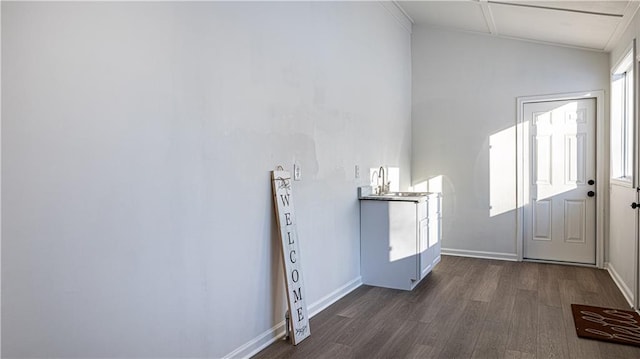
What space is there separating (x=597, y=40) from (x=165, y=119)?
456 centimetres

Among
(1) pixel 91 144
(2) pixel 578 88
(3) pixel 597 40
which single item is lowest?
(1) pixel 91 144

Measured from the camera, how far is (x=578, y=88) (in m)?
4.85

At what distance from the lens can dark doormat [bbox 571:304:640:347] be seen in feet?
9.38

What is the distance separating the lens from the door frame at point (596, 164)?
4.72 metres

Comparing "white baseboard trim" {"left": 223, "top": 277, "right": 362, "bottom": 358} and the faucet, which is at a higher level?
the faucet

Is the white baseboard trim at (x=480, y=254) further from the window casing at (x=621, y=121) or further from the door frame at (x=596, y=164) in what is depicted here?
the window casing at (x=621, y=121)

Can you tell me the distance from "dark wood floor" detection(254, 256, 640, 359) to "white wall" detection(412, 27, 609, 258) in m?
0.99

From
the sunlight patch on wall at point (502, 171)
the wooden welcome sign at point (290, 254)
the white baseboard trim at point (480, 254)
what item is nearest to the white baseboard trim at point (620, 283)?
the white baseboard trim at point (480, 254)

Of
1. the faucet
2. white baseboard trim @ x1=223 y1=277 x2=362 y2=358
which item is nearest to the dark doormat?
white baseboard trim @ x1=223 y1=277 x2=362 y2=358

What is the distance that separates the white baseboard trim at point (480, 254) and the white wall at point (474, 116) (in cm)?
2

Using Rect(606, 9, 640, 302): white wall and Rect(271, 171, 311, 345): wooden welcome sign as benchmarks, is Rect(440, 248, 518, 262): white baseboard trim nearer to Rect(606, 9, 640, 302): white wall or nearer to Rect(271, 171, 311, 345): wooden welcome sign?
Rect(606, 9, 640, 302): white wall

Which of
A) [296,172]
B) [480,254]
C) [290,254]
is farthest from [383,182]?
[290,254]

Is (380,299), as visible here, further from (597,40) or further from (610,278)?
(597,40)

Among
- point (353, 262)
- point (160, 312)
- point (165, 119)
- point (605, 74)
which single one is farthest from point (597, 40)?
point (160, 312)
